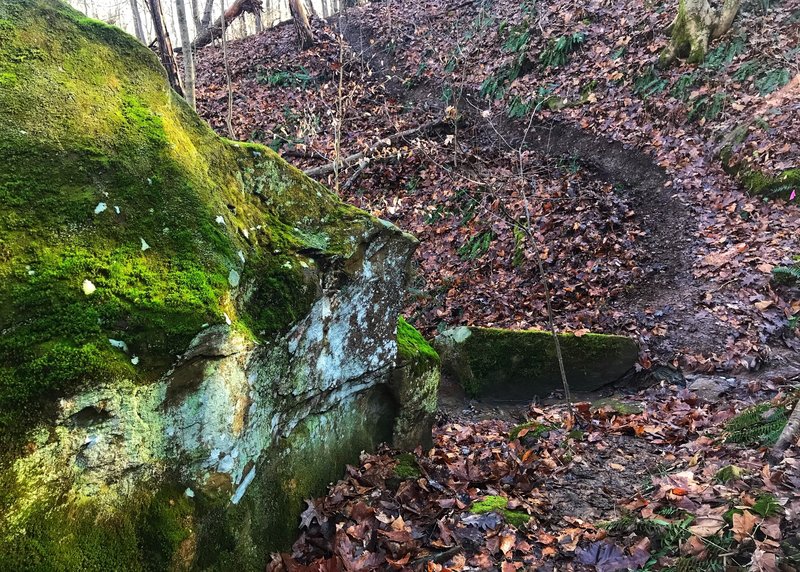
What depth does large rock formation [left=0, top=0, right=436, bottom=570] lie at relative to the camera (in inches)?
81.8

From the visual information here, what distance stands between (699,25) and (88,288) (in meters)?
11.9

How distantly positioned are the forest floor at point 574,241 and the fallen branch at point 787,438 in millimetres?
111

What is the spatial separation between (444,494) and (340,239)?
6.76 feet

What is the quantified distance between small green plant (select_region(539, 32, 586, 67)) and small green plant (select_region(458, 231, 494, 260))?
18.7ft

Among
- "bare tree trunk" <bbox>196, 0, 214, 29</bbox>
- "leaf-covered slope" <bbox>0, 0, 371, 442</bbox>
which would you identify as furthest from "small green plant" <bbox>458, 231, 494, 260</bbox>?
"bare tree trunk" <bbox>196, 0, 214, 29</bbox>

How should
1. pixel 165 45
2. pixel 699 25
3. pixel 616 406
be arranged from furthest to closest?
pixel 699 25 < pixel 165 45 < pixel 616 406

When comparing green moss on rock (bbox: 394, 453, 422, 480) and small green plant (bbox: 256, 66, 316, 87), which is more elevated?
small green plant (bbox: 256, 66, 316, 87)

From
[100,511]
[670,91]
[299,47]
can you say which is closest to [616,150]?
[670,91]

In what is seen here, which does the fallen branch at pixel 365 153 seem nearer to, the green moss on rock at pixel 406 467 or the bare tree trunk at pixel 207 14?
the bare tree trunk at pixel 207 14

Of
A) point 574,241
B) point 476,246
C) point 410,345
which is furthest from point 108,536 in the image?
point 476,246

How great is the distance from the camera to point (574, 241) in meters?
8.32

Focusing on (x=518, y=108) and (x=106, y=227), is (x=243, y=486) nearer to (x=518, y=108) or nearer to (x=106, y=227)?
(x=106, y=227)

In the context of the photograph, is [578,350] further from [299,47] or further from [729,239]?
[299,47]

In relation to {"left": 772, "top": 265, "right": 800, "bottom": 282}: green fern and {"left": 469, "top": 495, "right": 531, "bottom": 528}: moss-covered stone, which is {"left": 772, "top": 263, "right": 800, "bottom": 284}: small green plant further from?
{"left": 469, "top": 495, "right": 531, "bottom": 528}: moss-covered stone
